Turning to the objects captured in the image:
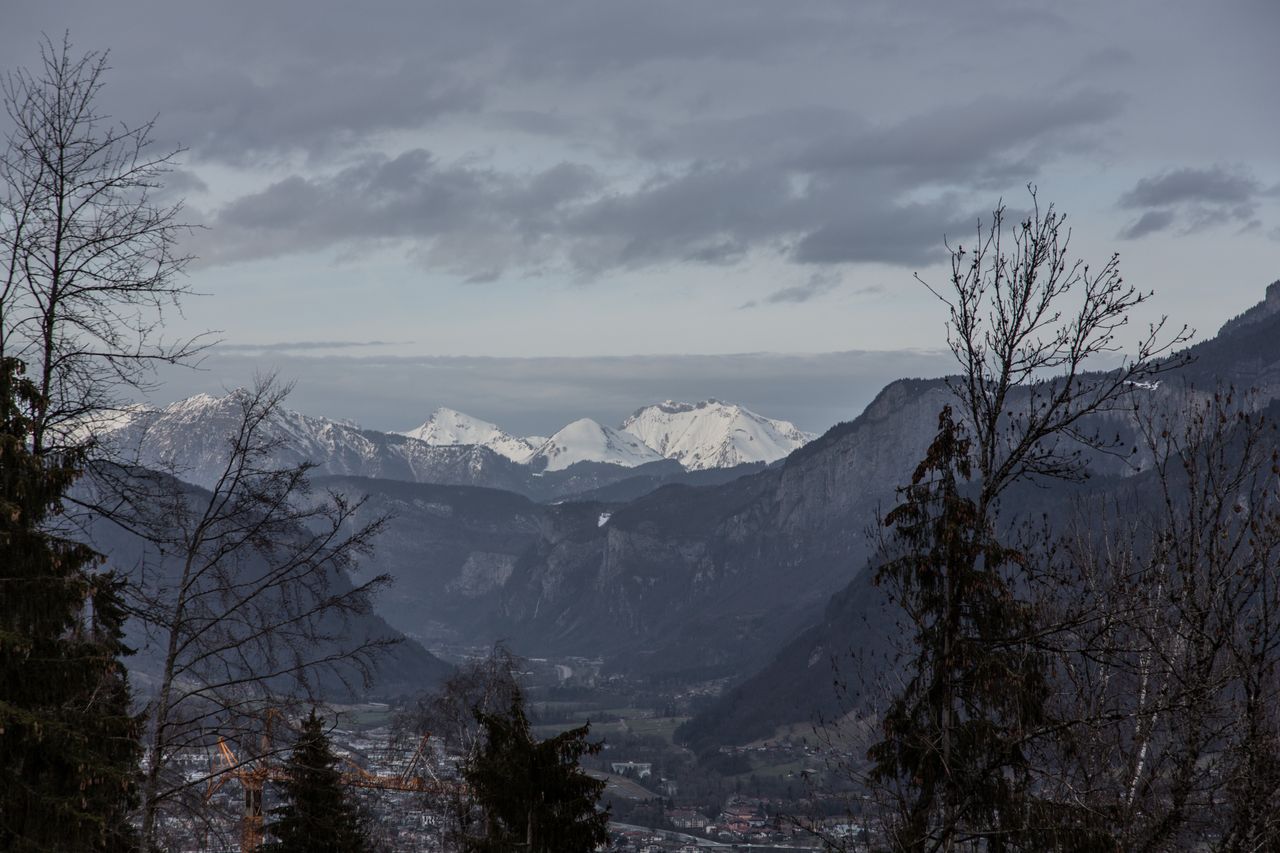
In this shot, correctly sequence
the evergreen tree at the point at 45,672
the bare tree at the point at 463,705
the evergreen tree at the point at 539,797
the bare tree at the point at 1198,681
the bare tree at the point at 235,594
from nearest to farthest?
the bare tree at the point at 1198,681
the evergreen tree at the point at 45,672
the bare tree at the point at 235,594
the evergreen tree at the point at 539,797
the bare tree at the point at 463,705

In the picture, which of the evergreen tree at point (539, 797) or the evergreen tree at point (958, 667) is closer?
the evergreen tree at point (958, 667)

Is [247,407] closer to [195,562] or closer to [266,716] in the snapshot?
[195,562]

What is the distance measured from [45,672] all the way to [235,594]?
8.69 ft

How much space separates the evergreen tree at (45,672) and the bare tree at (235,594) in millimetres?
687

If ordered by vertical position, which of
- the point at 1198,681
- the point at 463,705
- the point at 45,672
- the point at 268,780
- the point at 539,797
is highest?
the point at 45,672

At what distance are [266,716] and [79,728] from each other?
7.27 feet

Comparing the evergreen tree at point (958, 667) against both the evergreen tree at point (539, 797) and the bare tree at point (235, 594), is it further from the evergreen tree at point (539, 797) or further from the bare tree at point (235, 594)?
the evergreen tree at point (539, 797)

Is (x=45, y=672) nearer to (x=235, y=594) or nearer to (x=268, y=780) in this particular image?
(x=235, y=594)

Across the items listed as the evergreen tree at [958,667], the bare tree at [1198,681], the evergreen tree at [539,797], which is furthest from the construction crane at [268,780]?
the bare tree at [1198,681]

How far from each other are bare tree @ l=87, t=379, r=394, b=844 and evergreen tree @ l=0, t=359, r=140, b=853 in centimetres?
69

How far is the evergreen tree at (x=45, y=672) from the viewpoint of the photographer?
13.5 metres

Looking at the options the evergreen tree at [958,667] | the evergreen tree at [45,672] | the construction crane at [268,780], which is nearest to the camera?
the evergreen tree at [45,672]

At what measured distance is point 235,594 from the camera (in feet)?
52.7

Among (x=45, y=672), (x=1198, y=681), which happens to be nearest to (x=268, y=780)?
(x=45, y=672)
